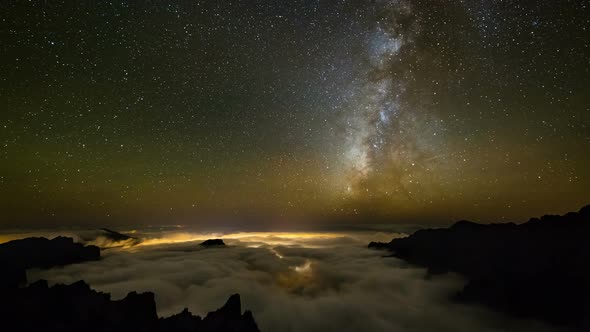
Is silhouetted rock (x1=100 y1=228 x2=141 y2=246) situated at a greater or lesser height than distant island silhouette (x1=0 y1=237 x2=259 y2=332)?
lesser

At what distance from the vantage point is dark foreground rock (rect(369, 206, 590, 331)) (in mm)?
24266

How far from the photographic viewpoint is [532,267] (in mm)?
27469

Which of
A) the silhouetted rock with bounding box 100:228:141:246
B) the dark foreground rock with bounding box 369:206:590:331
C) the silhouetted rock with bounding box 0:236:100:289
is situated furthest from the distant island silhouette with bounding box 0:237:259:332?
the silhouetted rock with bounding box 100:228:141:246

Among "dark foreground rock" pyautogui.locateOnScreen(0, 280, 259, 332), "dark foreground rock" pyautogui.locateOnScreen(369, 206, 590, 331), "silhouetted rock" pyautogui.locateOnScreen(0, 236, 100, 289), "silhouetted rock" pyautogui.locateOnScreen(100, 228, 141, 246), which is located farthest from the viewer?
"silhouetted rock" pyautogui.locateOnScreen(100, 228, 141, 246)

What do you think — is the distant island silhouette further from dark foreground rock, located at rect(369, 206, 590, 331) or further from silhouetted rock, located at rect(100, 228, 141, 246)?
silhouetted rock, located at rect(100, 228, 141, 246)

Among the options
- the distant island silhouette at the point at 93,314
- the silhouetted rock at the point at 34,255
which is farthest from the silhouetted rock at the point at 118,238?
the distant island silhouette at the point at 93,314

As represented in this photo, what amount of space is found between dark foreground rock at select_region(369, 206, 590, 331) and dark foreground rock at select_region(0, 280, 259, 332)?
2693 centimetres

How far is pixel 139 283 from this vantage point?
164ft

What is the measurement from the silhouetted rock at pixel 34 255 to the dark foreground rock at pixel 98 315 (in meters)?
21.9

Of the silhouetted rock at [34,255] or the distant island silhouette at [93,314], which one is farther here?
the silhouetted rock at [34,255]

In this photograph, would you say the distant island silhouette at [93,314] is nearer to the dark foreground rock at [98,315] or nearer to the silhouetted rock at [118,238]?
the dark foreground rock at [98,315]

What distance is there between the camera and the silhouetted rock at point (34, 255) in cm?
3888

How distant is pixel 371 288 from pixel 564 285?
26627 millimetres

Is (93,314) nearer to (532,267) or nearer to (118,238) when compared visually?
(532,267)
